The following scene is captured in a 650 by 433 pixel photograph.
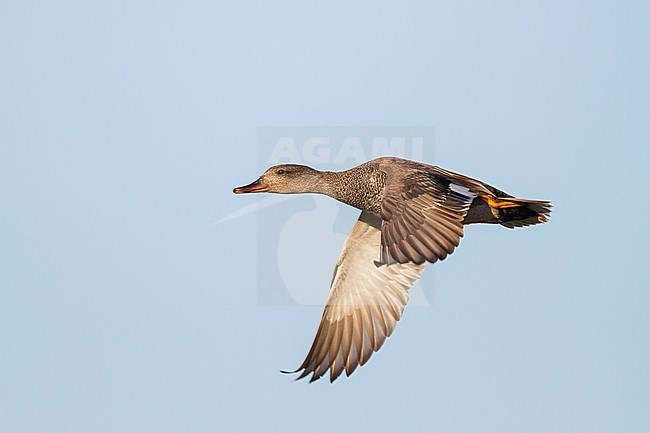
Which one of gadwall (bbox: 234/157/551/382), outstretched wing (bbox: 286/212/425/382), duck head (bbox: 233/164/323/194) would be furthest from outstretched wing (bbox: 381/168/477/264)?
duck head (bbox: 233/164/323/194)

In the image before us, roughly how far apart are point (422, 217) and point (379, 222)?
316 centimetres

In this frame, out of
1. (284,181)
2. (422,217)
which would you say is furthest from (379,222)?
(422,217)

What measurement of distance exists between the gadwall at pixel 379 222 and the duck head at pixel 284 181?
0.05 ft

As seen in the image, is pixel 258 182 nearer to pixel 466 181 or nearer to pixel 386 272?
pixel 386 272

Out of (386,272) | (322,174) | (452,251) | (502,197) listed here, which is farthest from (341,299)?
(452,251)

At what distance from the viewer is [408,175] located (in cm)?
1340

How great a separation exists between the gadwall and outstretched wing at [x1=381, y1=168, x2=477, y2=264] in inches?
0.5

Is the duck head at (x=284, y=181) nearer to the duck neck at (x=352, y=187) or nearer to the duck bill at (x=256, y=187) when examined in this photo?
the duck bill at (x=256, y=187)

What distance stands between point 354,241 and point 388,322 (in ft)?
5.02

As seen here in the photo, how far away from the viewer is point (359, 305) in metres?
14.9

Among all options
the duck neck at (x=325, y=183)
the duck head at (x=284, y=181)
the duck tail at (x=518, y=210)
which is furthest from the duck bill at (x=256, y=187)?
the duck tail at (x=518, y=210)

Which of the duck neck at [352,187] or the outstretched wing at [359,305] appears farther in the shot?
the outstretched wing at [359,305]

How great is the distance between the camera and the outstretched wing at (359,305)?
1430 centimetres

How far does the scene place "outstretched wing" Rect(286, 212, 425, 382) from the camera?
1430 cm
